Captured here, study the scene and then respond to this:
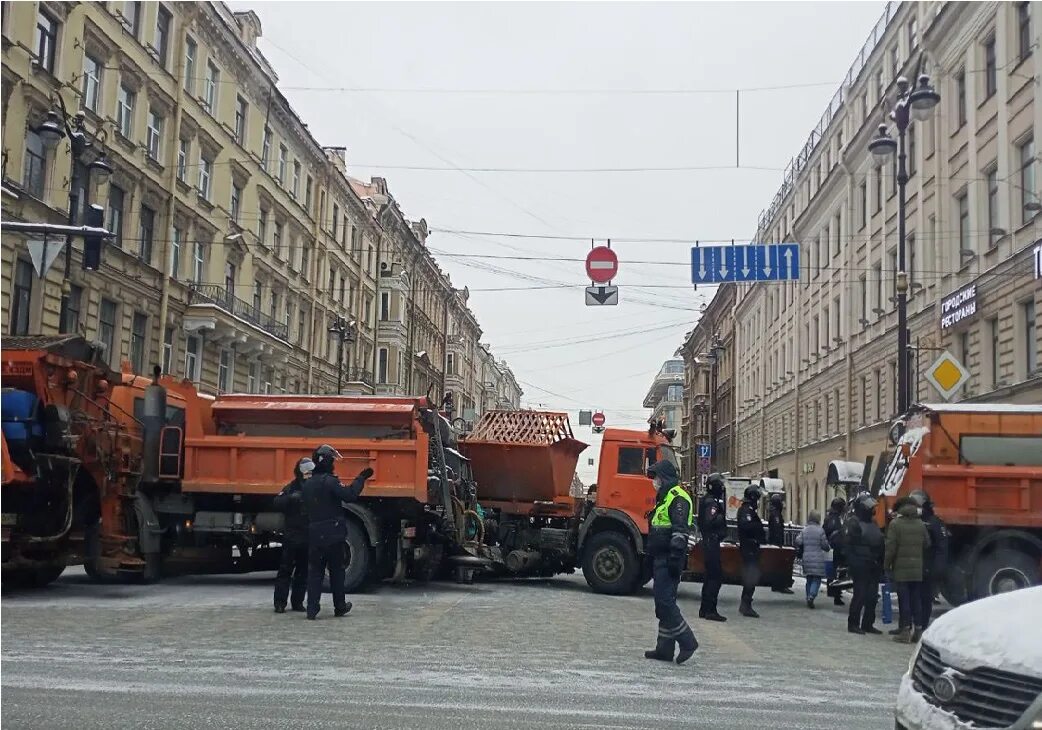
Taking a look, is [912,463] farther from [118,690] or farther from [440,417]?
[118,690]

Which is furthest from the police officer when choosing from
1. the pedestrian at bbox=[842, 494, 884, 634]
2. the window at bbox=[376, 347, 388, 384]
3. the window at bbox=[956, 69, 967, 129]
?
the window at bbox=[376, 347, 388, 384]

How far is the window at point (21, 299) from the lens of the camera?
23516 mm

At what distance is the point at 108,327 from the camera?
28391mm

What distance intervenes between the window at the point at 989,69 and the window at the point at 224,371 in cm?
2562

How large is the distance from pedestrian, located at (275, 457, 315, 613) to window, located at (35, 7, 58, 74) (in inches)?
663

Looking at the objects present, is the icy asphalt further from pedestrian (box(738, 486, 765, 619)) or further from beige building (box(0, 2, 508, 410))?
beige building (box(0, 2, 508, 410))

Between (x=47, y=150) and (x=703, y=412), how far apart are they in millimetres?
64758

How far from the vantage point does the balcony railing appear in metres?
33.6

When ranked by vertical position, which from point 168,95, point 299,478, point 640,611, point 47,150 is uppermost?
point 168,95

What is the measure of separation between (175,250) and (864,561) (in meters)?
25.3

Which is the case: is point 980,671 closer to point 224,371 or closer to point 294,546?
point 294,546

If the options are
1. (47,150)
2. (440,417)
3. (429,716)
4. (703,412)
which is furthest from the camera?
(703,412)

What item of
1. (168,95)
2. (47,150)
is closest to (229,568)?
(47,150)

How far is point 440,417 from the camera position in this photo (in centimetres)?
1590
